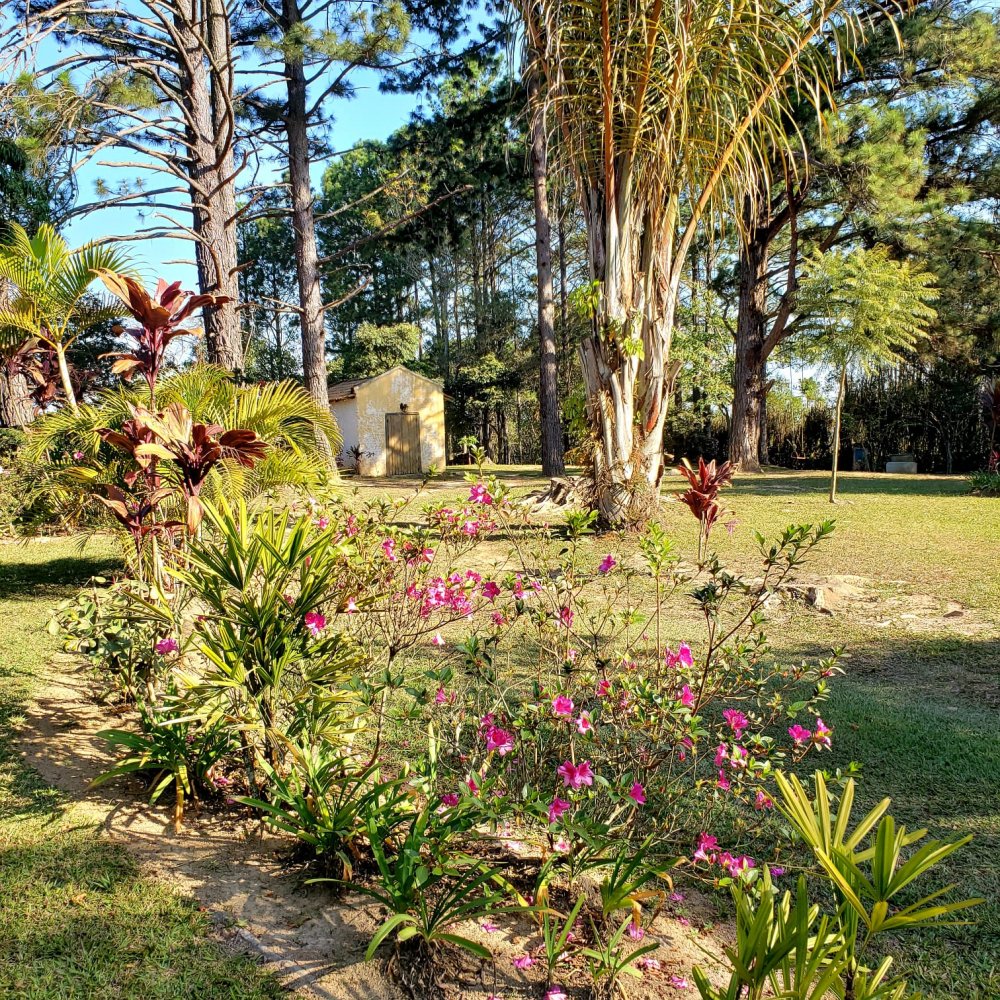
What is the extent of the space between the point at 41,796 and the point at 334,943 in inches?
56.4

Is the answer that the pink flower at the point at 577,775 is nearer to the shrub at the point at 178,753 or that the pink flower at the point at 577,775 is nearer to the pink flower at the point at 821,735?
the pink flower at the point at 821,735

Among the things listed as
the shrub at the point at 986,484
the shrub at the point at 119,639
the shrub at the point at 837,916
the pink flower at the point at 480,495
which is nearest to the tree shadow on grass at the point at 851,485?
the shrub at the point at 986,484

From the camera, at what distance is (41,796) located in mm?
2611

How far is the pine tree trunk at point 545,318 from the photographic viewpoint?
15297mm

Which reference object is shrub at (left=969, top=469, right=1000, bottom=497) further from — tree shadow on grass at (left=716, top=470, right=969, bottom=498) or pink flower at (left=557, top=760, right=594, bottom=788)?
pink flower at (left=557, top=760, right=594, bottom=788)

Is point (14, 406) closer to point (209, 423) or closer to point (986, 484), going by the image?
point (209, 423)

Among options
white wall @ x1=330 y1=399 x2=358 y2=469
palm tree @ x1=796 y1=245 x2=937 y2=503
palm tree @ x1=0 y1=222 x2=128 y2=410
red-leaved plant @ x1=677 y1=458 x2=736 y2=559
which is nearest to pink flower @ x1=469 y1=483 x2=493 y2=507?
red-leaved plant @ x1=677 y1=458 x2=736 y2=559

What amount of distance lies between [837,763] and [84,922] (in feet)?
9.90

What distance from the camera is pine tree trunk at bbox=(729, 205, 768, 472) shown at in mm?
18188

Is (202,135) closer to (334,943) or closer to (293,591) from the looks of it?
(293,591)

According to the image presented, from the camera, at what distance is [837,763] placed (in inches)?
128

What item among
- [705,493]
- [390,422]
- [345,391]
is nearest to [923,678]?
[705,493]

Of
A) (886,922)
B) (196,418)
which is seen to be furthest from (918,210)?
(886,922)

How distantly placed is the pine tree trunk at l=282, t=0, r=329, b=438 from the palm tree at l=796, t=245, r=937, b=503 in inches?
364
